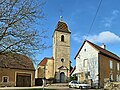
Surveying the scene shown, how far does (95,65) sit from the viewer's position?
138 ft

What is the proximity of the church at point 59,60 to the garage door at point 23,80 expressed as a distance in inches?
365

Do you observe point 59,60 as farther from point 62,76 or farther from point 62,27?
point 62,27

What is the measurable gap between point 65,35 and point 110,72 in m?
18.9

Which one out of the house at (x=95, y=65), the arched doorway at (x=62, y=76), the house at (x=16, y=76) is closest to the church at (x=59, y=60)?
the arched doorway at (x=62, y=76)

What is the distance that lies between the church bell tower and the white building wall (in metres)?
8.11

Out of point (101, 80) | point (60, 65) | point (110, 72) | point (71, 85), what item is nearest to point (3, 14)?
Answer: point (71, 85)

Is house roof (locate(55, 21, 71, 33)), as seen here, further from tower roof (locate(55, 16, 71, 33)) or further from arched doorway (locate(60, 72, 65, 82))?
arched doorway (locate(60, 72, 65, 82))

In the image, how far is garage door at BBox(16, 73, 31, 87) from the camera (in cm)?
4450

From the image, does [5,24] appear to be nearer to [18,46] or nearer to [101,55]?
[18,46]

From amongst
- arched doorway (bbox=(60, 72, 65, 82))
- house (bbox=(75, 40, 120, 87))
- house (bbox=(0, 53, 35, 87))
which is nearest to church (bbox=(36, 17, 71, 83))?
arched doorway (bbox=(60, 72, 65, 82))

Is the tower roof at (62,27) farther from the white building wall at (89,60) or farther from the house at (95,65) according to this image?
the white building wall at (89,60)

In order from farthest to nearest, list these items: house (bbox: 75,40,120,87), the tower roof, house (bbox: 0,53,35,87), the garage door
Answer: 1. the tower roof
2. the garage door
3. house (bbox: 0,53,35,87)
4. house (bbox: 75,40,120,87)

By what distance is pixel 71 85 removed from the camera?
38125mm

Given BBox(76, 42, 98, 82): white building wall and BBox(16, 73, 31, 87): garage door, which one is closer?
BBox(76, 42, 98, 82): white building wall
